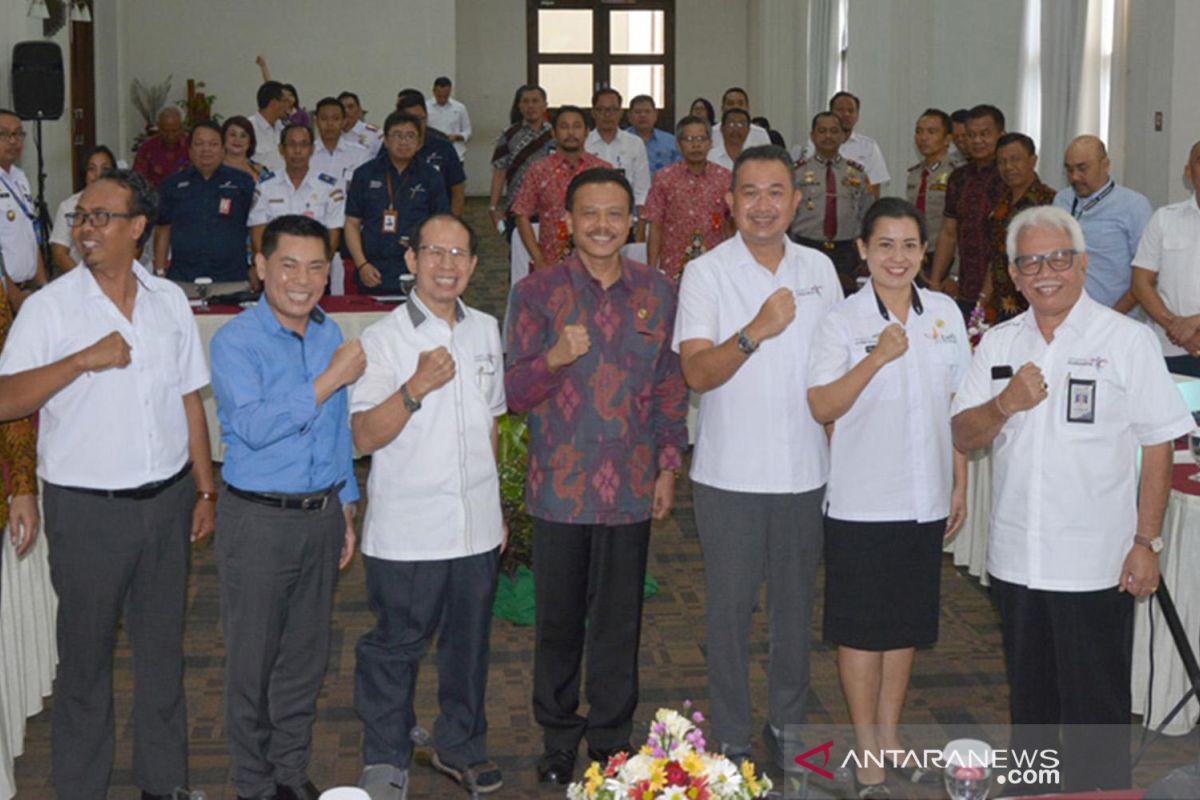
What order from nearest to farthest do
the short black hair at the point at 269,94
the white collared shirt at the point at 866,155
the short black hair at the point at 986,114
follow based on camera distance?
the short black hair at the point at 986,114 < the white collared shirt at the point at 866,155 < the short black hair at the point at 269,94

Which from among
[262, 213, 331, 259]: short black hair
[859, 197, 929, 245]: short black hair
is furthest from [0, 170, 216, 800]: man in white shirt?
[859, 197, 929, 245]: short black hair

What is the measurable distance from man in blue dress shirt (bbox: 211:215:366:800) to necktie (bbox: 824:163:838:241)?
6.38 m

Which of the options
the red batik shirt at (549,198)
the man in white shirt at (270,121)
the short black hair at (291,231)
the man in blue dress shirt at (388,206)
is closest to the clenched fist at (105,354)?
the short black hair at (291,231)

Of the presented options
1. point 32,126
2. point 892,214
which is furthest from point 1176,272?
point 32,126

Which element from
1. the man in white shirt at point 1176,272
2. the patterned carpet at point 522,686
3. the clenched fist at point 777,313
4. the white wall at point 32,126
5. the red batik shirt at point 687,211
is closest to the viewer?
the clenched fist at point 777,313

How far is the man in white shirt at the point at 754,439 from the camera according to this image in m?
3.94

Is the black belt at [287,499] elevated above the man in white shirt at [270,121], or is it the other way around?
the man in white shirt at [270,121]

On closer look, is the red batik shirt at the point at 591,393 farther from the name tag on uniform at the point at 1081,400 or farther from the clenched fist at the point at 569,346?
the name tag on uniform at the point at 1081,400

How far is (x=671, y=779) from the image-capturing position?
2244 millimetres

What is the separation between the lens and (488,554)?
3.87 metres

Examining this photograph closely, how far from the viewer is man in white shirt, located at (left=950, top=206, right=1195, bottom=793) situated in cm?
348

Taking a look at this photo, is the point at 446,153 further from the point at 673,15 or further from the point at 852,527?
the point at 673,15

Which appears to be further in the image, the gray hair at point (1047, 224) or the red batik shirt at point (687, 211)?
the red batik shirt at point (687, 211)

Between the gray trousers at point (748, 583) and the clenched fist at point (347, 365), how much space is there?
3.43 ft
